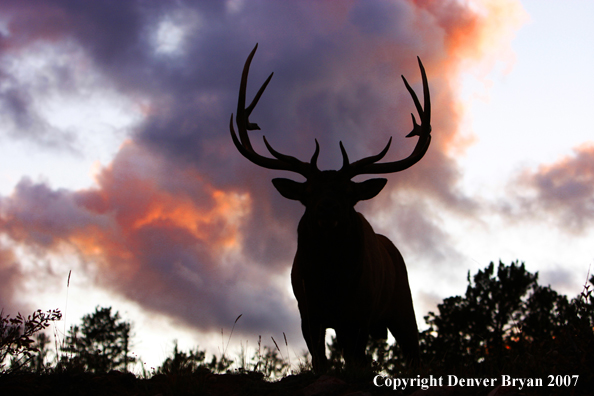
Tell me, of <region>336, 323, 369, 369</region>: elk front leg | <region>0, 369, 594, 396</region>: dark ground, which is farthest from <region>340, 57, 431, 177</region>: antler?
<region>0, 369, 594, 396</region>: dark ground

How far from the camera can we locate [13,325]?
4250 millimetres

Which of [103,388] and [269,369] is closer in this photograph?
[103,388]

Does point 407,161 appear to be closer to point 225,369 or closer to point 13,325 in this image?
point 225,369

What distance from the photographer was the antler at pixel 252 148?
5984 mm

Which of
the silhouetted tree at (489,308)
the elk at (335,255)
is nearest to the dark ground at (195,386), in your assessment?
the elk at (335,255)

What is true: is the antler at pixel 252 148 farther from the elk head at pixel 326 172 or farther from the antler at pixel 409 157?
the antler at pixel 409 157

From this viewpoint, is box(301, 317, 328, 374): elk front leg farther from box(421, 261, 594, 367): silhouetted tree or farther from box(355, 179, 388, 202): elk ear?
box(421, 261, 594, 367): silhouetted tree

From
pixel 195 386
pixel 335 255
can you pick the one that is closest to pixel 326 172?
pixel 335 255

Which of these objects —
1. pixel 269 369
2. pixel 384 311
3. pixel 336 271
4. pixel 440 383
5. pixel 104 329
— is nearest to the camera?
pixel 440 383

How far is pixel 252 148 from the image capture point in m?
6.52

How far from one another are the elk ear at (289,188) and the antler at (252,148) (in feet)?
0.52

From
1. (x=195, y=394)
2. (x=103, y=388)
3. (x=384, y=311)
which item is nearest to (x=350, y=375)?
(x=195, y=394)

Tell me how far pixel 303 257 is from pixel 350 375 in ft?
5.34

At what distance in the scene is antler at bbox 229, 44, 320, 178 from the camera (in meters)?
5.98
